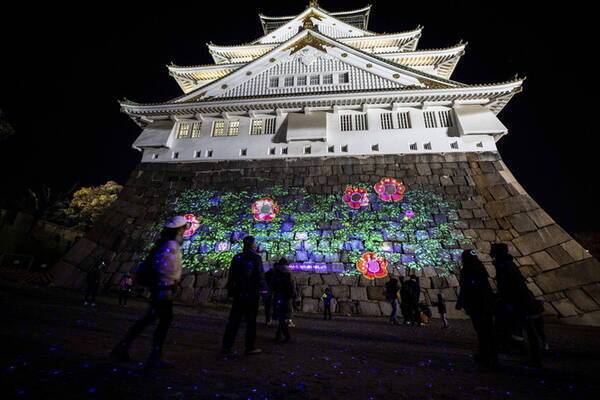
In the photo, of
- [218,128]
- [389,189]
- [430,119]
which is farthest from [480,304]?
[218,128]

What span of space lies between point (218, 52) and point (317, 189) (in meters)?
16.2

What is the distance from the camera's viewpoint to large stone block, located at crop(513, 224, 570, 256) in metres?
9.88

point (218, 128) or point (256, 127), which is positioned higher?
point (218, 128)

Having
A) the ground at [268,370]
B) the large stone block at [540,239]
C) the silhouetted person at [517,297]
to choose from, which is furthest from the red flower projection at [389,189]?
the silhouetted person at [517,297]

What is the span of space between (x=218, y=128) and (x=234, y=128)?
3.36ft

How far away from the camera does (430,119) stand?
527 inches

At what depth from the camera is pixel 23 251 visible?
63.0 ft

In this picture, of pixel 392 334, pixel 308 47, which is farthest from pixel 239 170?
pixel 392 334

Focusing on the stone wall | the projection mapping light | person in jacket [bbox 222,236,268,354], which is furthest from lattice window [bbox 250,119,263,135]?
person in jacket [bbox 222,236,268,354]

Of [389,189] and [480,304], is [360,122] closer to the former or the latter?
[389,189]

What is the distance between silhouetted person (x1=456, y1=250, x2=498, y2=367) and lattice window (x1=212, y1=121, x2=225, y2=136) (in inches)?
543

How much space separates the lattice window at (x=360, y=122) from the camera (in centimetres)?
1372

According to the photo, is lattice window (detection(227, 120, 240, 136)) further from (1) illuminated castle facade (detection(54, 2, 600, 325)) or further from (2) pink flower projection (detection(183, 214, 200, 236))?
(2) pink flower projection (detection(183, 214, 200, 236))

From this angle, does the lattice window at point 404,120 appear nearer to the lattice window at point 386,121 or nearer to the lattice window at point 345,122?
the lattice window at point 386,121
